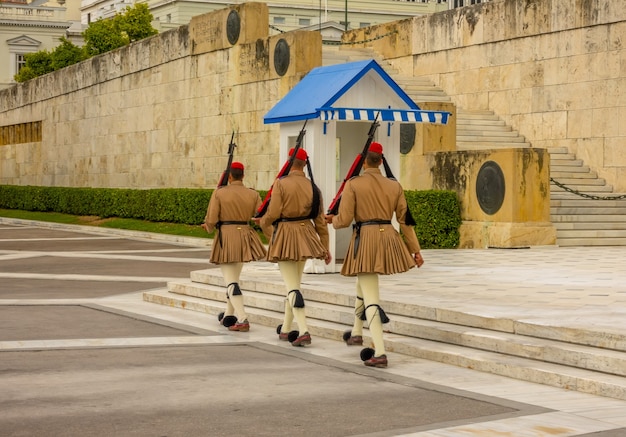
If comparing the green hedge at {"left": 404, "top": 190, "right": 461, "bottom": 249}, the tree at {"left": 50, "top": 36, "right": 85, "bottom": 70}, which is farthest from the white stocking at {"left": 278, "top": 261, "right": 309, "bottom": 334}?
the tree at {"left": 50, "top": 36, "right": 85, "bottom": 70}

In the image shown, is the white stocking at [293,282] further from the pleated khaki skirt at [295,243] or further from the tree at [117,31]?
the tree at [117,31]

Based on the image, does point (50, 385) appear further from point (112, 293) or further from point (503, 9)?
point (503, 9)

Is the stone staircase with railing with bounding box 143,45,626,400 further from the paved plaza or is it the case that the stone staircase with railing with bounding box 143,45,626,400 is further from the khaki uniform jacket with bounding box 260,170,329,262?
the khaki uniform jacket with bounding box 260,170,329,262

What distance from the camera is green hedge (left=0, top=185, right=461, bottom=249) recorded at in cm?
2162

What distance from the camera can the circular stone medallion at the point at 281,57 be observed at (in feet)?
91.5

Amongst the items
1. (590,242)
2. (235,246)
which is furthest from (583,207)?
(235,246)

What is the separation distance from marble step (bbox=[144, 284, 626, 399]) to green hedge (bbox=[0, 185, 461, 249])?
8.93 metres

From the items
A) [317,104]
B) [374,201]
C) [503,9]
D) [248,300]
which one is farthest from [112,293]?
[503,9]

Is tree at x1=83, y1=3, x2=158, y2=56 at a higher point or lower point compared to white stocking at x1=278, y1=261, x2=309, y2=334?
higher

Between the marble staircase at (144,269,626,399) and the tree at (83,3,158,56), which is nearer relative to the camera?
the marble staircase at (144,269,626,399)

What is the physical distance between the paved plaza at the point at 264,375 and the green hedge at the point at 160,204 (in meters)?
4.44

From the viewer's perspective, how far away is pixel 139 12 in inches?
2864

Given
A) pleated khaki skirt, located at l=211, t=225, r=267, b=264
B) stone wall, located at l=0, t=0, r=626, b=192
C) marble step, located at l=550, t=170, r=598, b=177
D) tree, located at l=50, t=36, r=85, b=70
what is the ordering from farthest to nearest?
tree, located at l=50, t=36, r=85, b=70 < stone wall, located at l=0, t=0, r=626, b=192 < marble step, located at l=550, t=170, r=598, b=177 < pleated khaki skirt, located at l=211, t=225, r=267, b=264

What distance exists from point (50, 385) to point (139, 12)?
216 ft
